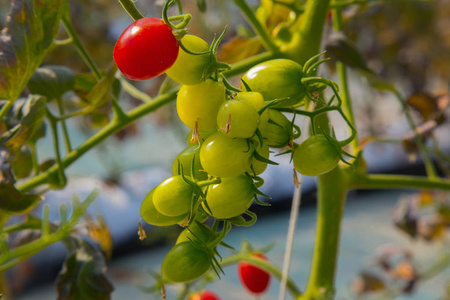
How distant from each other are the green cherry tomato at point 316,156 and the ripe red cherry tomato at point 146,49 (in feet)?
0.20

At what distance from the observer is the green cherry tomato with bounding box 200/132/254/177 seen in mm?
163

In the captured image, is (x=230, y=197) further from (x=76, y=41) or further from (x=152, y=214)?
(x=76, y=41)

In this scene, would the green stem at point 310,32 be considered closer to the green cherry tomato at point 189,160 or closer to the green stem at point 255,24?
the green stem at point 255,24

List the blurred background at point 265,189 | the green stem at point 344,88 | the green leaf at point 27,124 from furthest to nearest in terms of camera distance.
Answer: the blurred background at point 265,189
the green stem at point 344,88
the green leaf at point 27,124

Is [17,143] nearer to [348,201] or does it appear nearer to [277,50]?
[277,50]

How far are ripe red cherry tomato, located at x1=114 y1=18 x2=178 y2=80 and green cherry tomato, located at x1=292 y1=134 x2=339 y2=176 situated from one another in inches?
2.4

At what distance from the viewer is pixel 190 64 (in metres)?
0.17

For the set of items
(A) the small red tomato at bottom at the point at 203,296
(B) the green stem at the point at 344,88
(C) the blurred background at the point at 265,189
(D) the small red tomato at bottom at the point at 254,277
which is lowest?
(C) the blurred background at the point at 265,189

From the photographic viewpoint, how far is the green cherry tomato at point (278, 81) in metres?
0.18

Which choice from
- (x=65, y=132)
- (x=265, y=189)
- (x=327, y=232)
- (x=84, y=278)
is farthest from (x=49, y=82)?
(x=265, y=189)

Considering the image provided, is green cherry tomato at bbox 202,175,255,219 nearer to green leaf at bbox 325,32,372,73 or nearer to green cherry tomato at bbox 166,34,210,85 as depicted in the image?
green cherry tomato at bbox 166,34,210,85

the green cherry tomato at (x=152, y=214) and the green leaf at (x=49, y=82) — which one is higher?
the green leaf at (x=49, y=82)

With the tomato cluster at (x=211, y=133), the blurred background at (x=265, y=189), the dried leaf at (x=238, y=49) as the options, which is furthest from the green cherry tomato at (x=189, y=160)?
the blurred background at (x=265, y=189)

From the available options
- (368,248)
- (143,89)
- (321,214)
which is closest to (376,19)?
(368,248)
